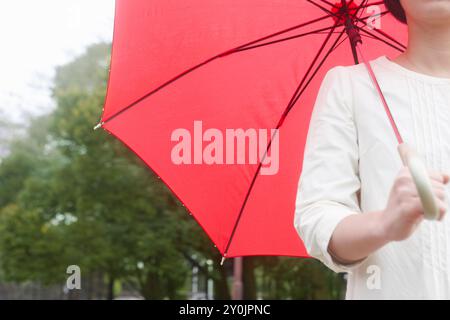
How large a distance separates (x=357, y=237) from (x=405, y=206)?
143 mm

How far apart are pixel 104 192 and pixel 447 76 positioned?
15365 millimetres

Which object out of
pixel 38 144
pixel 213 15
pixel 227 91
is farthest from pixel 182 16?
pixel 38 144

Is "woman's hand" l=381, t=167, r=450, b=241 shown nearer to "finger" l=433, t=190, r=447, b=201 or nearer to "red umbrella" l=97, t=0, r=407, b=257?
"finger" l=433, t=190, r=447, b=201

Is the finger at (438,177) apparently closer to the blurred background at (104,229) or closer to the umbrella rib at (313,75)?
the umbrella rib at (313,75)

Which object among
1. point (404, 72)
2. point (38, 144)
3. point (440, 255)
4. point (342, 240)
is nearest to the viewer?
point (342, 240)

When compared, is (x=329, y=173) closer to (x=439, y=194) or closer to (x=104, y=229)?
(x=439, y=194)

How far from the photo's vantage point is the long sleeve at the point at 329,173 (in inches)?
46.7

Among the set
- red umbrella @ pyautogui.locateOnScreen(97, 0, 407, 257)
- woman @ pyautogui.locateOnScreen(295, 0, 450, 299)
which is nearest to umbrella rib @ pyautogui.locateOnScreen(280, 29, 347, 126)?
red umbrella @ pyautogui.locateOnScreen(97, 0, 407, 257)

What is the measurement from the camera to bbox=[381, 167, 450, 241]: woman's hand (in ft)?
3.14

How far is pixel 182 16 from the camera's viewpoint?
2.88 metres

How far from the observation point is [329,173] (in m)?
Result: 1.27

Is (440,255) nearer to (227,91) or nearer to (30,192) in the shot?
(227,91)

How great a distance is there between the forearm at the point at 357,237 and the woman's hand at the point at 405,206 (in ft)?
0.07

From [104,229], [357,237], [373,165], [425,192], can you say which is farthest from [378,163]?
[104,229]
